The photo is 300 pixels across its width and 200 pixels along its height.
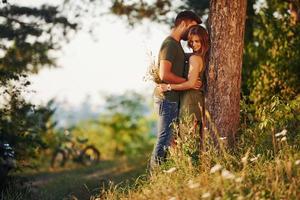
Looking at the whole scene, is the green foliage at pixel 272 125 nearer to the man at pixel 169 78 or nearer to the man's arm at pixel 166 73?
the man at pixel 169 78

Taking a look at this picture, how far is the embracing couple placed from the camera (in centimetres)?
838

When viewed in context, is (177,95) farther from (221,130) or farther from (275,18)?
(275,18)

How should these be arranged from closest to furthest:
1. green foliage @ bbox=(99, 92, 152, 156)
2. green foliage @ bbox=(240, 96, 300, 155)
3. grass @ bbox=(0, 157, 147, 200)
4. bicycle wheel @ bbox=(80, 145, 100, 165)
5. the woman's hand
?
green foliage @ bbox=(240, 96, 300, 155) → the woman's hand → grass @ bbox=(0, 157, 147, 200) → bicycle wheel @ bbox=(80, 145, 100, 165) → green foliage @ bbox=(99, 92, 152, 156)

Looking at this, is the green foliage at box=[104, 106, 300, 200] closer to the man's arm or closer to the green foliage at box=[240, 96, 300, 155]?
the green foliage at box=[240, 96, 300, 155]

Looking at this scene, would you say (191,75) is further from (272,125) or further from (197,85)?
(272,125)

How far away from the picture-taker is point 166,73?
328 inches

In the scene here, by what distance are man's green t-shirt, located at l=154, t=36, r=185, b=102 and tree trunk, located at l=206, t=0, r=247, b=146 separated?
1.41 ft

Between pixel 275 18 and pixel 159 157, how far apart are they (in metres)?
5.10

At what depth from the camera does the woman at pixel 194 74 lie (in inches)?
330

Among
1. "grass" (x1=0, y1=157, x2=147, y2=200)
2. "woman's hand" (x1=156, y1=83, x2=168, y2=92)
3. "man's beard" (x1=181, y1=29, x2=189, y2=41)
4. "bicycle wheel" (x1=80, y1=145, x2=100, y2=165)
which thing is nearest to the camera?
"woman's hand" (x1=156, y1=83, x2=168, y2=92)

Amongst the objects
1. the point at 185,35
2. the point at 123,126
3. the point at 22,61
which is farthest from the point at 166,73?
the point at 123,126

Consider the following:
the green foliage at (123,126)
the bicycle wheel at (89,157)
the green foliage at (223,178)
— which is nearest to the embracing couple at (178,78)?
the green foliage at (223,178)

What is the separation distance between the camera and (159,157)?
8578 millimetres

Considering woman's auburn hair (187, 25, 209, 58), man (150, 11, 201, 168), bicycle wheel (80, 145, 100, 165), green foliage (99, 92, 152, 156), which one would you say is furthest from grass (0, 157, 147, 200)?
green foliage (99, 92, 152, 156)
